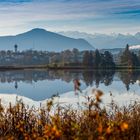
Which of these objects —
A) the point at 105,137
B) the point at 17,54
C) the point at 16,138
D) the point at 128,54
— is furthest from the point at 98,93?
the point at 17,54

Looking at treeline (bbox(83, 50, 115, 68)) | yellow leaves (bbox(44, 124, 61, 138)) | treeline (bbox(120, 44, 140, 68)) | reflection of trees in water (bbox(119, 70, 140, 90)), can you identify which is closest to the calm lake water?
reflection of trees in water (bbox(119, 70, 140, 90))

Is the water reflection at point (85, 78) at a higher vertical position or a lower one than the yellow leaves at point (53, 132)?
lower

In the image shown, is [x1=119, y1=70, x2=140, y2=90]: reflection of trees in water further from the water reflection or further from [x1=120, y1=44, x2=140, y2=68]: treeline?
[x1=120, y1=44, x2=140, y2=68]: treeline

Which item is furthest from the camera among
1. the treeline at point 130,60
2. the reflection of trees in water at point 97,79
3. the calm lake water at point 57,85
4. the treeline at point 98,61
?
the treeline at point 130,60

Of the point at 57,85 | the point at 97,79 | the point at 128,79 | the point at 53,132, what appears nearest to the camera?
the point at 53,132

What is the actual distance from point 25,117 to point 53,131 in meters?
5.50

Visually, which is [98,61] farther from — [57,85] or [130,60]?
[57,85]

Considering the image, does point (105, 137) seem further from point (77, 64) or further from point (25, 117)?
point (77, 64)

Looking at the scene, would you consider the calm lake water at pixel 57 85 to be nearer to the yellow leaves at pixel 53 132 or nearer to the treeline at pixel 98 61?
the yellow leaves at pixel 53 132

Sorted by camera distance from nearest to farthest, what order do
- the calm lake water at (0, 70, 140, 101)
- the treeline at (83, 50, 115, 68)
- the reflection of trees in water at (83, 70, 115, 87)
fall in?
1. the calm lake water at (0, 70, 140, 101)
2. the reflection of trees in water at (83, 70, 115, 87)
3. the treeline at (83, 50, 115, 68)

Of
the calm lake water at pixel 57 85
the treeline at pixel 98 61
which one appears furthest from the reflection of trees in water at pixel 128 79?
the treeline at pixel 98 61

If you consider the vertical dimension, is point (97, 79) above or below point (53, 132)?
below

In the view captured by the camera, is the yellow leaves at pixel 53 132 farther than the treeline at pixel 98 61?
No

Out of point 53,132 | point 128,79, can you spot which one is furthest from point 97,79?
point 53,132
